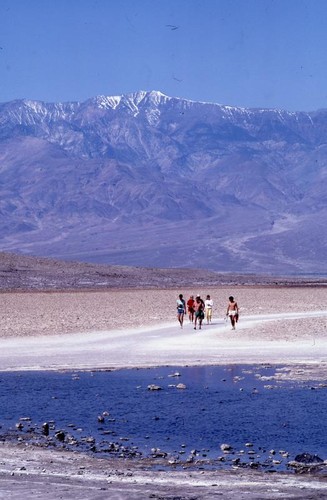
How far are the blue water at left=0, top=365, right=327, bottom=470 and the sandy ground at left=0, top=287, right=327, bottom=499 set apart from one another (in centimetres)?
113

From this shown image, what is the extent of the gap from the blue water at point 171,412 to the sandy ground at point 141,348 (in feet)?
3.72

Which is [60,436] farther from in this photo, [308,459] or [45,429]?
[308,459]

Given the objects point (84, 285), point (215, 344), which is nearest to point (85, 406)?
point (215, 344)

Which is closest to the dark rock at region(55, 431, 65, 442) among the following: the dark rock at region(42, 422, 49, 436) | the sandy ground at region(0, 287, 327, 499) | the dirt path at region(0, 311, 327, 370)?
the dark rock at region(42, 422, 49, 436)

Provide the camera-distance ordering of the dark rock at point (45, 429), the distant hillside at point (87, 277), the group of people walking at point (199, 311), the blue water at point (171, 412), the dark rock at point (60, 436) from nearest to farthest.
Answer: the blue water at point (171, 412) < the dark rock at point (60, 436) < the dark rock at point (45, 429) < the group of people walking at point (199, 311) < the distant hillside at point (87, 277)

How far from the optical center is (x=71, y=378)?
24016 mm

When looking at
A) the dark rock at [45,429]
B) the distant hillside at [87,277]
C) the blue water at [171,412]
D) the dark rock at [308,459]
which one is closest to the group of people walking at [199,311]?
the blue water at [171,412]

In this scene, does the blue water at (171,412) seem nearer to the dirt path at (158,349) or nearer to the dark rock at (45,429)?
the dark rock at (45,429)

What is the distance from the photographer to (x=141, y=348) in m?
30.5

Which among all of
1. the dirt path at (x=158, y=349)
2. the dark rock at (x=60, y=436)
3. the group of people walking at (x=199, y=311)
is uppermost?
the group of people walking at (x=199, y=311)

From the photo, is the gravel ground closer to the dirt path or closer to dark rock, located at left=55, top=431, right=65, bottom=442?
the dirt path

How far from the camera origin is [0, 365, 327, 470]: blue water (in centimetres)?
1591

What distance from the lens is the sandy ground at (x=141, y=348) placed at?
12938 mm

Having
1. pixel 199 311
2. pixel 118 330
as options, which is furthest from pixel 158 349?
pixel 118 330
